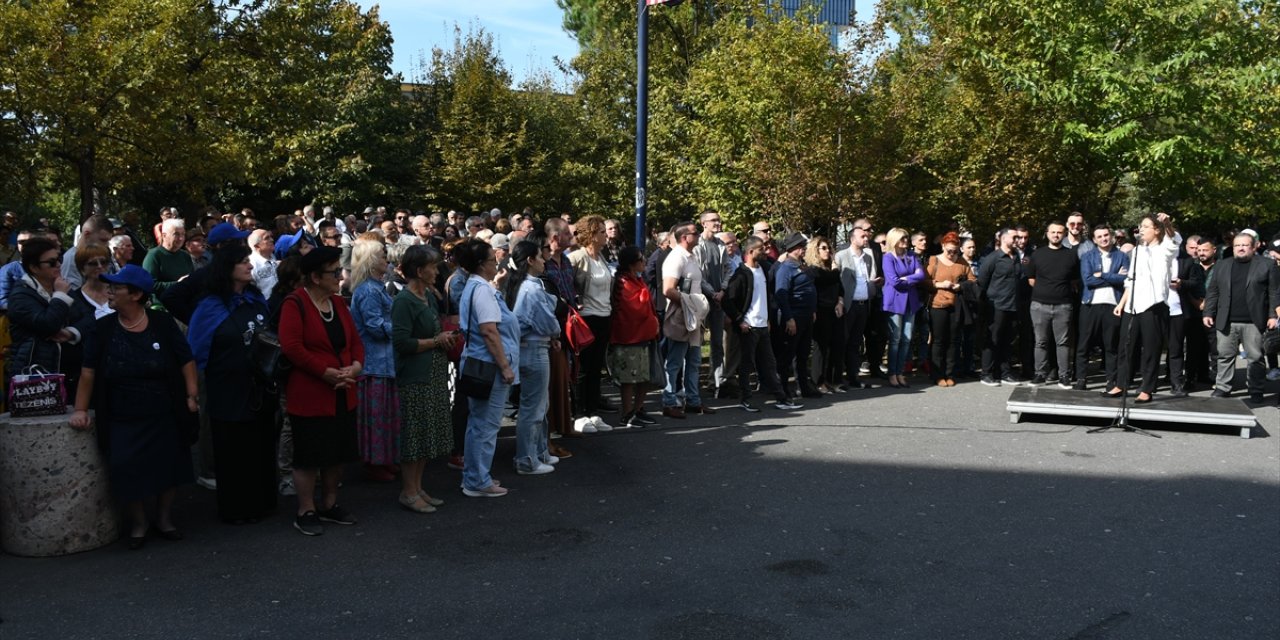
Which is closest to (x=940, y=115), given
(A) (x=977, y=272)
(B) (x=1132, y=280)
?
(A) (x=977, y=272)

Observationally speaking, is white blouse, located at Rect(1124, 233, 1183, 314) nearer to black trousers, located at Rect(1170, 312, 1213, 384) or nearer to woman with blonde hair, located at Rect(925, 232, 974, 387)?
black trousers, located at Rect(1170, 312, 1213, 384)

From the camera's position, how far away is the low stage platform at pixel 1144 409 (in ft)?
31.9

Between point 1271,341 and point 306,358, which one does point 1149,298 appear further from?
point 306,358

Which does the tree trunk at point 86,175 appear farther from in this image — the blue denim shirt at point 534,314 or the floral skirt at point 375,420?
the floral skirt at point 375,420

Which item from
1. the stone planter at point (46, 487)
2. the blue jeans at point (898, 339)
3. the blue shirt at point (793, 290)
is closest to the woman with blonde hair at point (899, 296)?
the blue jeans at point (898, 339)

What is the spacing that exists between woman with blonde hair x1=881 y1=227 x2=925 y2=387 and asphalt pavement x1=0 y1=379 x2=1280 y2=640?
4.12 m

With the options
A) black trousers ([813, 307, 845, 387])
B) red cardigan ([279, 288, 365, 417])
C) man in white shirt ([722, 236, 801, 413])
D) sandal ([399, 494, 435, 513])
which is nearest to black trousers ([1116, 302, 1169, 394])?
black trousers ([813, 307, 845, 387])

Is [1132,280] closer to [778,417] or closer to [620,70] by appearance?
[778,417]

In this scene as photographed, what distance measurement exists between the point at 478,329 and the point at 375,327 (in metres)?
0.75

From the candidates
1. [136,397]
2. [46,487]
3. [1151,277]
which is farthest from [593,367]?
[1151,277]

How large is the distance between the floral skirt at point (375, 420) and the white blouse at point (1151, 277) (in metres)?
8.38

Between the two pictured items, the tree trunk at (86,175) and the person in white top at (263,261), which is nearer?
the person in white top at (263,261)

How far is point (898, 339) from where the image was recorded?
13.1 meters

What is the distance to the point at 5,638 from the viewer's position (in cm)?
481
